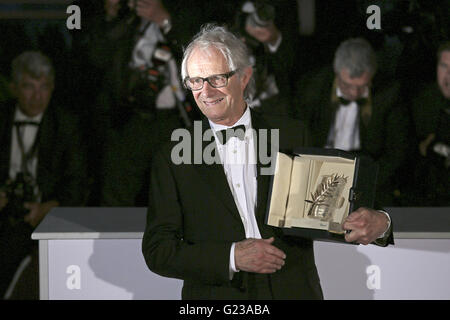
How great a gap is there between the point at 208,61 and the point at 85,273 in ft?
3.64

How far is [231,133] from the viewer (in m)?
1.82

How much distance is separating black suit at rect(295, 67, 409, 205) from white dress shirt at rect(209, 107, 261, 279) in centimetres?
213

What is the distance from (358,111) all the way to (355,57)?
12.8 inches

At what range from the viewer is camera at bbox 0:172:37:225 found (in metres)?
3.97

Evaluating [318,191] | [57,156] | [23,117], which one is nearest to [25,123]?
[23,117]

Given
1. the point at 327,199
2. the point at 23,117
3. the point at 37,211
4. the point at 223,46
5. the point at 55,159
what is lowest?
the point at 37,211

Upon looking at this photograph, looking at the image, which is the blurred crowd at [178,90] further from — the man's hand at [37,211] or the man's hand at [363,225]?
the man's hand at [363,225]

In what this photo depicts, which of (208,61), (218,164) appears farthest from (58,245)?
(208,61)

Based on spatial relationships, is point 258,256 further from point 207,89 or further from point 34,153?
point 34,153

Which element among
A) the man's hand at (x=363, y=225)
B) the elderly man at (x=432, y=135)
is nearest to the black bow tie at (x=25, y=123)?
the elderly man at (x=432, y=135)

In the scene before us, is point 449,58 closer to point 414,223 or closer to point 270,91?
point 270,91

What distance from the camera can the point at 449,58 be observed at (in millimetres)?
3967

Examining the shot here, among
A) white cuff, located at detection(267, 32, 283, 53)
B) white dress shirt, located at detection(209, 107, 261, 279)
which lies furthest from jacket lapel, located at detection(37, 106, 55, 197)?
white dress shirt, located at detection(209, 107, 261, 279)

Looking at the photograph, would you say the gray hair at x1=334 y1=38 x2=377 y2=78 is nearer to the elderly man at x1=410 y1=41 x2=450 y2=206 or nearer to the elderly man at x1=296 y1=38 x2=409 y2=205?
the elderly man at x1=296 y1=38 x2=409 y2=205
